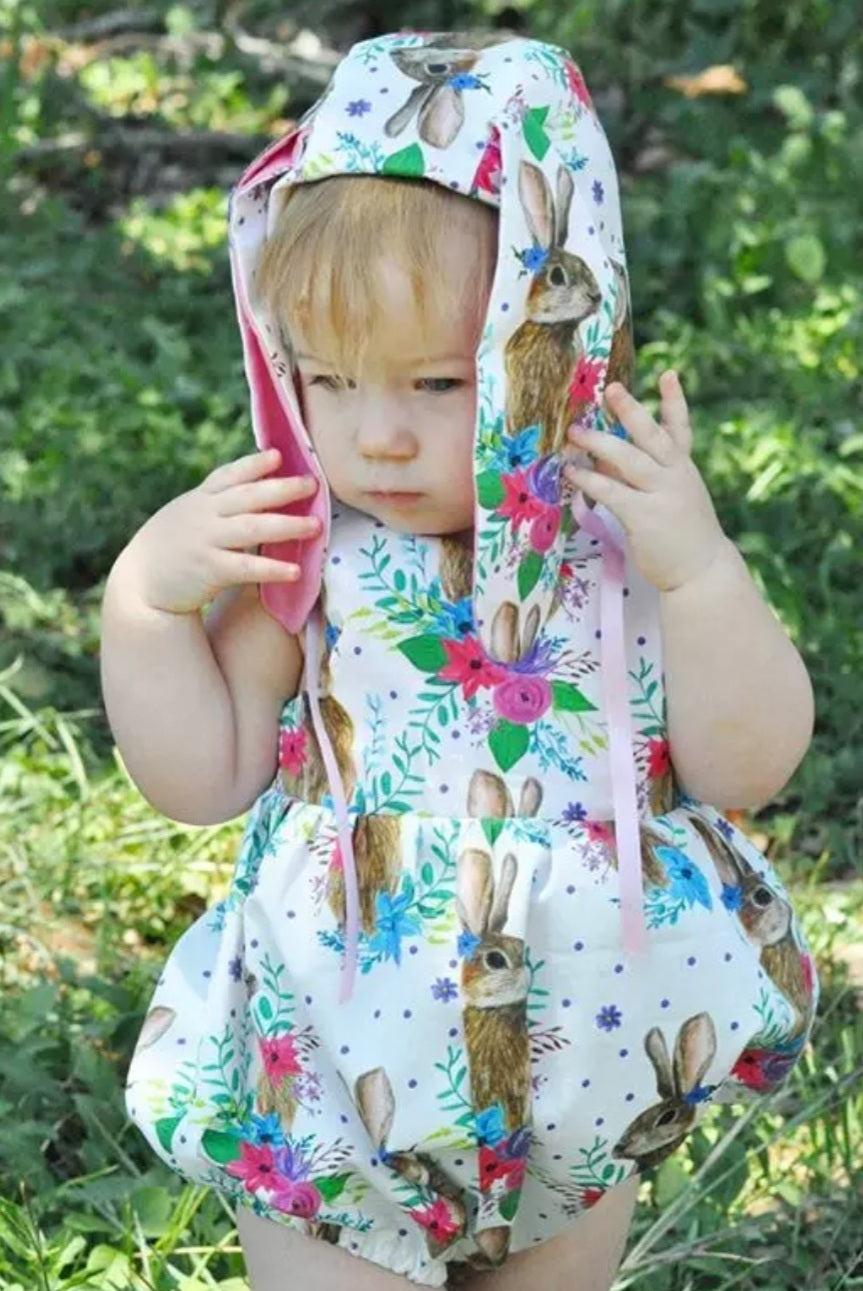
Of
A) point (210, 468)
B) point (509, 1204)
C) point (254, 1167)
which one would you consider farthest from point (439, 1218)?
point (210, 468)

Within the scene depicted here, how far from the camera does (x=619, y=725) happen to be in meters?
2.38

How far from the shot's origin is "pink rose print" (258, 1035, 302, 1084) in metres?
2.40

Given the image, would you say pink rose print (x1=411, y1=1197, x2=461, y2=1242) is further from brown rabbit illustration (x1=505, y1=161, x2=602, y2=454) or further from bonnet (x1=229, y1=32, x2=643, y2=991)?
brown rabbit illustration (x1=505, y1=161, x2=602, y2=454)

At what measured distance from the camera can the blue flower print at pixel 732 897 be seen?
2465mm

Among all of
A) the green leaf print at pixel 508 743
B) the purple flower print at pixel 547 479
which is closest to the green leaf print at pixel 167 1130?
the green leaf print at pixel 508 743

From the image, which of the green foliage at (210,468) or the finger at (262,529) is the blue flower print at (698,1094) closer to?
the green foliage at (210,468)

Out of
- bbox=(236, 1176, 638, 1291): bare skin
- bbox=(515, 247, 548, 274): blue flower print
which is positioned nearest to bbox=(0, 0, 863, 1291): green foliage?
bbox=(236, 1176, 638, 1291): bare skin

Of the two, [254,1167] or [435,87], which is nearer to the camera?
[435,87]

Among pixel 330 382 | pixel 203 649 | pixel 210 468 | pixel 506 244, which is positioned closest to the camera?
pixel 506 244

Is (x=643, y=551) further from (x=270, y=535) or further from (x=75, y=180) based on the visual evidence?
(x=75, y=180)

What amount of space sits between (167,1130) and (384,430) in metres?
0.70

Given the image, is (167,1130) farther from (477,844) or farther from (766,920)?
(766,920)

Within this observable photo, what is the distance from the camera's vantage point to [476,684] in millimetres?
2396

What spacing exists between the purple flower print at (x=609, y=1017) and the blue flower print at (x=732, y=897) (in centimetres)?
17
